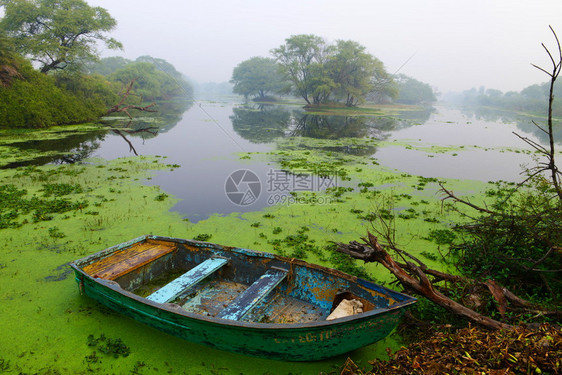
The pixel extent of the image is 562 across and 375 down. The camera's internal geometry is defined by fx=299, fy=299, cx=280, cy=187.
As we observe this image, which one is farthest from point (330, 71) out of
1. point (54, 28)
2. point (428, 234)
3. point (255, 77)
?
point (428, 234)

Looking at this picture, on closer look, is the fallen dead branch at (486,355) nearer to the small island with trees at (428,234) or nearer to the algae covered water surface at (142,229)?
the small island with trees at (428,234)

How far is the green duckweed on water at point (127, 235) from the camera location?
4117 millimetres

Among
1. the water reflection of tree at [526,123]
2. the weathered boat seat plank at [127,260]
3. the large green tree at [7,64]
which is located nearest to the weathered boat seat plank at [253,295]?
the weathered boat seat plank at [127,260]

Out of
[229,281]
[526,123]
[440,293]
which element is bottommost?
[229,281]

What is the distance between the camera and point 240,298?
4.53 metres

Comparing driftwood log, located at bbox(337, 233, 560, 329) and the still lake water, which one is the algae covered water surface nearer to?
the still lake water

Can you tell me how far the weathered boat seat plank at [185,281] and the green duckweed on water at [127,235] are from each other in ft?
1.93

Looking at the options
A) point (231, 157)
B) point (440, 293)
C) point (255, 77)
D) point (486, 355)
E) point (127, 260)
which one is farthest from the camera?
point (255, 77)

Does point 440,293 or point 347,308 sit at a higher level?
point 440,293

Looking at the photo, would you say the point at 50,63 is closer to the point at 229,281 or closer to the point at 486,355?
the point at 229,281

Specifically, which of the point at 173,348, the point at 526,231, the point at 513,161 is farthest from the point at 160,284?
the point at 513,161

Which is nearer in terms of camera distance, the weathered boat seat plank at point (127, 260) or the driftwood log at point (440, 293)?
the driftwood log at point (440, 293)

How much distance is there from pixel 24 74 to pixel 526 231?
114 ft

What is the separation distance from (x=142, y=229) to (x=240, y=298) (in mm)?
4771
